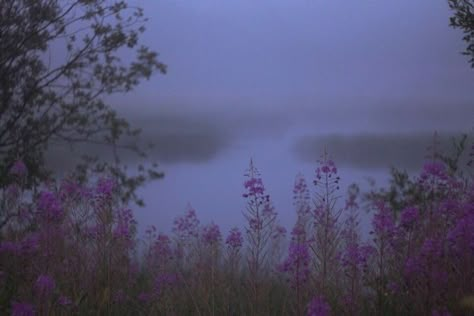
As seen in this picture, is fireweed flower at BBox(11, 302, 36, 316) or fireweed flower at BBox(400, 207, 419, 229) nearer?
fireweed flower at BBox(11, 302, 36, 316)

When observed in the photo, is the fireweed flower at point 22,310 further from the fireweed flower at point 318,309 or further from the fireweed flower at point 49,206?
the fireweed flower at point 318,309

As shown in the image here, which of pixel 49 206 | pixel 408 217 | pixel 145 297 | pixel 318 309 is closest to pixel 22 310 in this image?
pixel 49 206

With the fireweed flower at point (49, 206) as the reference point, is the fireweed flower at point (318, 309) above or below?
below

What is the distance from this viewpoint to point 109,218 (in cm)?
577

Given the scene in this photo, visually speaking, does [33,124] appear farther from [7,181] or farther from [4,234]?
[4,234]

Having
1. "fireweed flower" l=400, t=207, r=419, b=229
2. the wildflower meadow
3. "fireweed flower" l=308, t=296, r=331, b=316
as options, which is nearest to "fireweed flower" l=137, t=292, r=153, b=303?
the wildflower meadow

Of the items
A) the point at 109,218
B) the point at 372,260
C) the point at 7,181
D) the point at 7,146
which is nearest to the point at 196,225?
the point at 109,218

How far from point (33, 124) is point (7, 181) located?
1.13 metres

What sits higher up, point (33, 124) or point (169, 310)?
point (33, 124)

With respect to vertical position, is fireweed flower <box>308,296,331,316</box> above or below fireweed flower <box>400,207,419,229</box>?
below

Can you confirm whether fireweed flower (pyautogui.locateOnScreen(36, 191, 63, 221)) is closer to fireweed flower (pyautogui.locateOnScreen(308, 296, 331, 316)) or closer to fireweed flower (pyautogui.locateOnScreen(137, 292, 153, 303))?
fireweed flower (pyautogui.locateOnScreen(137, 292, 153, 303))

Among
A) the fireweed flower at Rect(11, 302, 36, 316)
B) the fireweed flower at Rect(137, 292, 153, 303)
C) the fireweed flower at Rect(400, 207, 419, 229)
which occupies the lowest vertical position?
the fireweed flower at Rect(11, 302, 36, 316)

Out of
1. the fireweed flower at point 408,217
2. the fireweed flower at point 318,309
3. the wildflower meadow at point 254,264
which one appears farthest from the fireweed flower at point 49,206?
the fireweed flower at point 408,217

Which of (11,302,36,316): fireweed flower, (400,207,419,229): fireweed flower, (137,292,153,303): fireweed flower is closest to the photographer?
(11,302,36,316): fireweed flower
